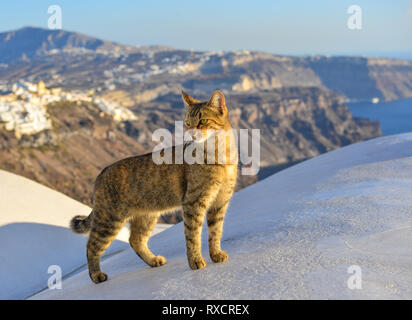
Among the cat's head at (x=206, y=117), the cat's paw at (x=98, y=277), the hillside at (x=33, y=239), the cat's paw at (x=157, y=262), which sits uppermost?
the cat's head at (x=206, y=117)

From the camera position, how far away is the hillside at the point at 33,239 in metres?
13.0

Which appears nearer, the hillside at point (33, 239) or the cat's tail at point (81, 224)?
the cat's tail at point (81, 224)

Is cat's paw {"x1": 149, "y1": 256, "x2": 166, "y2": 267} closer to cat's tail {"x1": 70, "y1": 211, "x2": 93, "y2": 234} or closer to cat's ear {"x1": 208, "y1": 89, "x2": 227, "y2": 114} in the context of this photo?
cat's tail {"x1": 70, "y1": 211, "x2": 93, "y2": 234}

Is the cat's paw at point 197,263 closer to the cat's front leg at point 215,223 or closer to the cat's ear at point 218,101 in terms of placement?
the cat's front leg at point 215,223

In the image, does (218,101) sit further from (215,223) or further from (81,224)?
(81,224)

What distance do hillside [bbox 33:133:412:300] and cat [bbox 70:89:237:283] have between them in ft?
1.80

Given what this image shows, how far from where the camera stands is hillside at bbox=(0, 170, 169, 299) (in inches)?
514

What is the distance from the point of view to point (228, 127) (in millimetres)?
6766

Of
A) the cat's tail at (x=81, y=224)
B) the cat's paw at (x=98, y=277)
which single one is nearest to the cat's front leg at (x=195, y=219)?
the cat's paw at (x=98, y=277)

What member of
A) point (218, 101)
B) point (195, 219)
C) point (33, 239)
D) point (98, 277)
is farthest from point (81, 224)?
point (33, 239)

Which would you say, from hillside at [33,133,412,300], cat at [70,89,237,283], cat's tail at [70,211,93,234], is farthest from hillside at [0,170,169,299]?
cat at [70,89,237,283]

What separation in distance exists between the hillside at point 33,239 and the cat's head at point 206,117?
9087mm

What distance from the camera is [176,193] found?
23.0ft

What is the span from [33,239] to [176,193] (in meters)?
10.6
